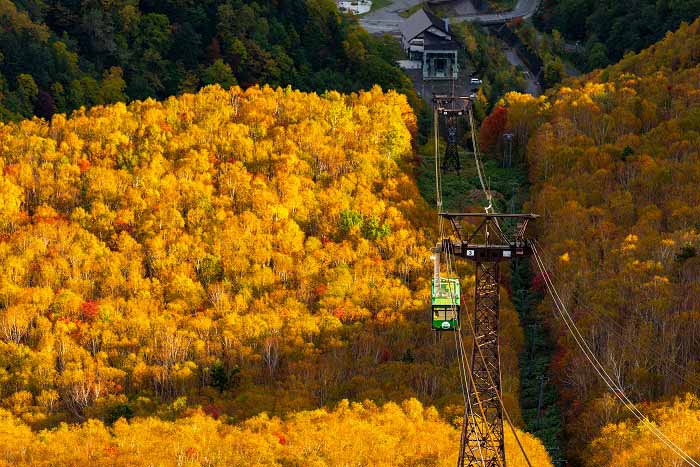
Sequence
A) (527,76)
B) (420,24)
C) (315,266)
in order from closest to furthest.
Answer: (315,266) < (527,76) < (420,24)

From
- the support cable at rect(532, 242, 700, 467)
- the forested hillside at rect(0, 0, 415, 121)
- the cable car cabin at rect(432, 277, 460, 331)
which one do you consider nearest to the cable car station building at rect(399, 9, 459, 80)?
the forested hillside at rect(0, 0, 415, 121)

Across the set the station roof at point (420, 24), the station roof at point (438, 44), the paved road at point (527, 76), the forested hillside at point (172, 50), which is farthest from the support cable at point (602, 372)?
the station roof at point (420, 24)

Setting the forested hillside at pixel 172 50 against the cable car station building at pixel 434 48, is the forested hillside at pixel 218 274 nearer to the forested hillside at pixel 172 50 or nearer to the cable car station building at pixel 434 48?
the forested hillside at pixel 172 50

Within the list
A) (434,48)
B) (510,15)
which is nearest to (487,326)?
(434,48)

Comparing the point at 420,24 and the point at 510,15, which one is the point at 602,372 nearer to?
the point at 420,24

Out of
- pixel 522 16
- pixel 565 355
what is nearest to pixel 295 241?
pixel 565 355
